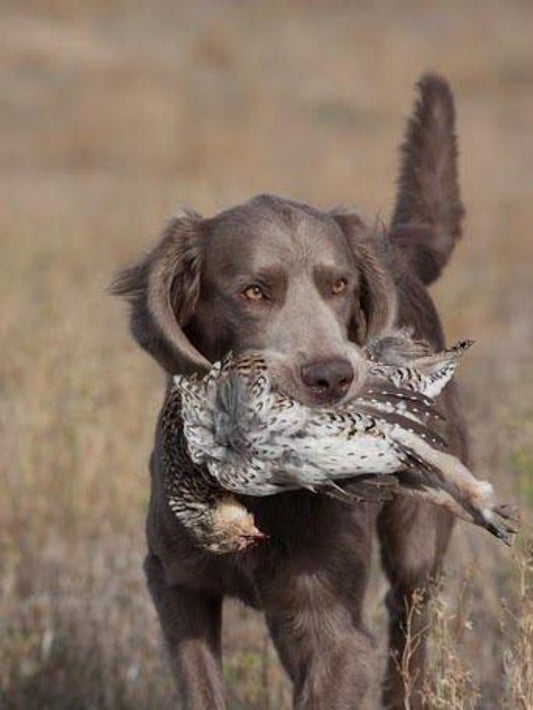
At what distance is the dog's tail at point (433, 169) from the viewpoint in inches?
266

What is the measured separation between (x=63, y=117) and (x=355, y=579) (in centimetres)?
1538

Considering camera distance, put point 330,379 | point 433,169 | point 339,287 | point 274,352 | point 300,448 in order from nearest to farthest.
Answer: point 300,448
point 330,379
point 274,352
point 339,287
point 433,169

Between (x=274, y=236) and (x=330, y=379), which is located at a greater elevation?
(x=274, y=236)

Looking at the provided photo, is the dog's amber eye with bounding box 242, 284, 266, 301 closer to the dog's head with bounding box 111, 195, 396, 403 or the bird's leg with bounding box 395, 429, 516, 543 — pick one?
the dog's head with bounding box 111, 195, 396, 403

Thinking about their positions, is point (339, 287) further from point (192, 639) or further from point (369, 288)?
point (192, 639)

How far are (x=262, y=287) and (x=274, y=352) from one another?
33 centimetres

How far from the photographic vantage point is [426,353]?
503cm

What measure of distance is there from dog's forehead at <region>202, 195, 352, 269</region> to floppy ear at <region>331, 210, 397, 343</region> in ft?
0.22

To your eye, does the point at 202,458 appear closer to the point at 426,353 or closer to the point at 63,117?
the point at 426,353

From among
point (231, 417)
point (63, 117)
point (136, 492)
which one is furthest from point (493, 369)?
point (63, 117)

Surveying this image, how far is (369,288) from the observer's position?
5.38 m

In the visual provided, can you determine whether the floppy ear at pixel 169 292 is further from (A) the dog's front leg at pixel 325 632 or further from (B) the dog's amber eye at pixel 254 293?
(A) the dog's front leg at pixel 325 632

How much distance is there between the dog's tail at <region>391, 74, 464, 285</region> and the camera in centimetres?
675

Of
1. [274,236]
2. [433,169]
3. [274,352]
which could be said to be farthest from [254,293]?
[433,169]
